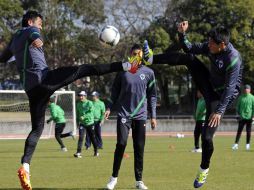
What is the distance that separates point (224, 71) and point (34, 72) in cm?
319

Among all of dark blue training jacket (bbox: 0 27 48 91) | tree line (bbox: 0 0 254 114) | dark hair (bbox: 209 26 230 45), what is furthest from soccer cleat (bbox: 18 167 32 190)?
tree line (bbox: 0 0 254 114)

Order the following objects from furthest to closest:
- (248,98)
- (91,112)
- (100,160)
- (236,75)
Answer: (248,98) < (91,112) < (100,160) < (236,75)

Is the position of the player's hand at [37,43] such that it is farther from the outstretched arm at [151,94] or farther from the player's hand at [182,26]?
the outstretched arm at [151,94]

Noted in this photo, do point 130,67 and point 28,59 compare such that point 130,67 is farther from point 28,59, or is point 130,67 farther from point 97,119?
point 97,119

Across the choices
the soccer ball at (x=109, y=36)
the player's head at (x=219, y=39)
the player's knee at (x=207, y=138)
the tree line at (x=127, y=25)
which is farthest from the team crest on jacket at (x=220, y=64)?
the tree line at (x=127, y=25)

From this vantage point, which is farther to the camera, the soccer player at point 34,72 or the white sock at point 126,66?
the white sock at point 126,66

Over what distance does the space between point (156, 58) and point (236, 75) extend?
148cm

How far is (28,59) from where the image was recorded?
30.8ft

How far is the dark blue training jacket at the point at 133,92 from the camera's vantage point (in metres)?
11.0

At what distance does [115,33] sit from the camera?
12.8 meters

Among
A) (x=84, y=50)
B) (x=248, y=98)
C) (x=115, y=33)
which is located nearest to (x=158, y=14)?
(x=84, y=50)

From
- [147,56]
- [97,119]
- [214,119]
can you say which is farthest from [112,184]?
[97,119]

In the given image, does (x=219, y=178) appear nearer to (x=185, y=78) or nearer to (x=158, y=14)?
(x=158, y=14)

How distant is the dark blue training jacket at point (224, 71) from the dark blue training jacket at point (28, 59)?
2.60 meters
